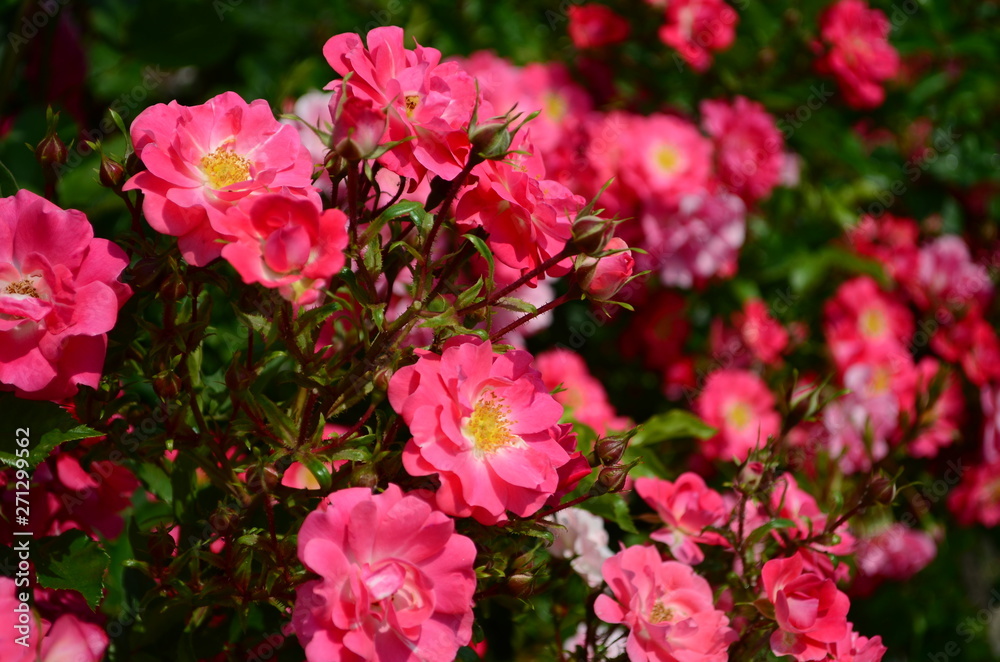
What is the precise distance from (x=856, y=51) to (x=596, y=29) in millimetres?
688

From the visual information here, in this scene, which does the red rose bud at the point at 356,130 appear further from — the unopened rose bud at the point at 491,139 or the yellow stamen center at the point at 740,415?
the yellow stamen center at the point at 740,415

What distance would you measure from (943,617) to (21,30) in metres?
2.64

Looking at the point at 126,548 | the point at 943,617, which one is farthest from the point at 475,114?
the point at 943,617

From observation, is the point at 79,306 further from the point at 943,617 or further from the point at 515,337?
the point at 943,617

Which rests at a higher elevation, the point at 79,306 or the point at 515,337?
the point at 79,306

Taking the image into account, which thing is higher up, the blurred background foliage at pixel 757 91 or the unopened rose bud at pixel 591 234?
the unopened rose bud at pixel 591 234

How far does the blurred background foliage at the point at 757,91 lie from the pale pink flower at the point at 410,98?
1.35 m

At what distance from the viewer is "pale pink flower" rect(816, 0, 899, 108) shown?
7.49ft

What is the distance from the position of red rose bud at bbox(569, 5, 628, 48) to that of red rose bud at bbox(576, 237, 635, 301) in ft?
5.38

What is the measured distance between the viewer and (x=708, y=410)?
2.15 metres

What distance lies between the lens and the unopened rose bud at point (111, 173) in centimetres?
80

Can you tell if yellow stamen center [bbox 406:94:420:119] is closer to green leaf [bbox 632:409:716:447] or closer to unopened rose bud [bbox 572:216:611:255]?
unopened rose bud [bbox 572:216:611:255]

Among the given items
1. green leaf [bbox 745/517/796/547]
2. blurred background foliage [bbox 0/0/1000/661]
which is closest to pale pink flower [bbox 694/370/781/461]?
blurred background foliage [bbox 0/0/1000/661]

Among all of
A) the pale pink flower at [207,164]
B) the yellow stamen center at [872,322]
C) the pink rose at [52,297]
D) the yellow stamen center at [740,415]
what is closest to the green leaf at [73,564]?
the pink rose at [52,297]
